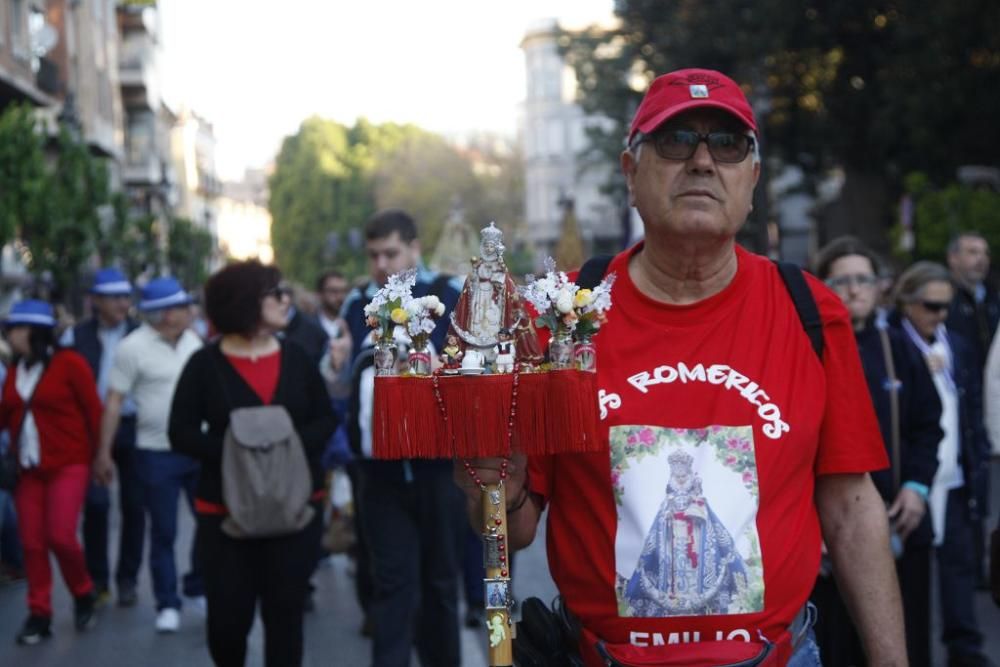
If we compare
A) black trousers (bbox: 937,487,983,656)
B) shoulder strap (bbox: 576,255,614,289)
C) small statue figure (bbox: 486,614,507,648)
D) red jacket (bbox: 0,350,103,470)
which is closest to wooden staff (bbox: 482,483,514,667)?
small statue figure (bbox: 486,614,507,648)

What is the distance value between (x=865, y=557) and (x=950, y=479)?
4.07 metres

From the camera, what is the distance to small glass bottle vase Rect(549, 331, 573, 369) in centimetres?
297

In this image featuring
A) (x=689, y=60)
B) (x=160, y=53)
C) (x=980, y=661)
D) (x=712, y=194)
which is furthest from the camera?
(x=160, y=53)

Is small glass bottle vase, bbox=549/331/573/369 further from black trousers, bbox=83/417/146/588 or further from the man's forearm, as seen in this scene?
black trousers, bbox=83/417/146/588

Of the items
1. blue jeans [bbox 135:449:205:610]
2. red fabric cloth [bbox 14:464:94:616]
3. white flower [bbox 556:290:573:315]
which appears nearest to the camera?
white flower [bbox 556:290:573:315]

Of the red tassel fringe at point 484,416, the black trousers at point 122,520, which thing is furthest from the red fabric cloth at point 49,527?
the red tassel fringe at point 484,416

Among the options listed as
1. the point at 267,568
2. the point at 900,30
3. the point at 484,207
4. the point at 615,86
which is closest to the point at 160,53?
the point at 484,207

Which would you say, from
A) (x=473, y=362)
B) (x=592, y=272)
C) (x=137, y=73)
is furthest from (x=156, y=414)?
(x=137, y=73)

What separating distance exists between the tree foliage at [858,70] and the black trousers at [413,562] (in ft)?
56.0

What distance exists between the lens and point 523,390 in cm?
302

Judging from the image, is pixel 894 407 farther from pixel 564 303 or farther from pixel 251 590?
pixel 564 303

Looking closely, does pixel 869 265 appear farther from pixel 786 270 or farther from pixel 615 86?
pixel 615 86

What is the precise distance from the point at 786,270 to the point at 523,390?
30.5 inches

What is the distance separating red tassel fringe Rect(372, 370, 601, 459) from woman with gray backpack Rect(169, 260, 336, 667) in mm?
3172
